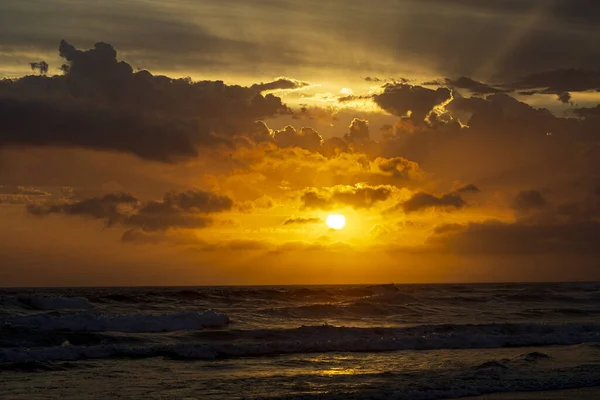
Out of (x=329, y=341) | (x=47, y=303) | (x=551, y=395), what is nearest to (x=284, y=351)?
(x=329, y=341)

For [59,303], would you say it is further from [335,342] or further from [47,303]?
[335,342]

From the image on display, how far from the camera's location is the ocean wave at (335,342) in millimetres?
27000

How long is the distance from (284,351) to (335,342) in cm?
257

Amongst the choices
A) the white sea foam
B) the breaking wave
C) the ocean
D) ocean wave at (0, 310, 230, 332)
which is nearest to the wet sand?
the ocean

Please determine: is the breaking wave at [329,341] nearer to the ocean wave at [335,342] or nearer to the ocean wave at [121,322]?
the ocean wave at [335,342]

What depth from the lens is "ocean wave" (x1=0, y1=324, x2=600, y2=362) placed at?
27.0m

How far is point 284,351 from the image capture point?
29328mm

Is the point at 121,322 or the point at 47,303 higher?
the point at 47,303

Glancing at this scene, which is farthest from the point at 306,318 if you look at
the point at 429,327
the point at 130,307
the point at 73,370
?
the point at 73,370

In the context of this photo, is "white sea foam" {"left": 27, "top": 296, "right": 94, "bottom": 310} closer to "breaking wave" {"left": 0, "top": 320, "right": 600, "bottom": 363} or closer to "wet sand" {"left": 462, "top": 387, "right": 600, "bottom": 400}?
"breaking wave" {"left": 0, "top": 320, "right": 600, "bottom": 363}

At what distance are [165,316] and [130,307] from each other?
25.5 feet

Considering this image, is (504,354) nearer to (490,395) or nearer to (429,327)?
(429,327)

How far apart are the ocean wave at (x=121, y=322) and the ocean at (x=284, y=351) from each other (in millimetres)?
73

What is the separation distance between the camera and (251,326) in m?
37.5
